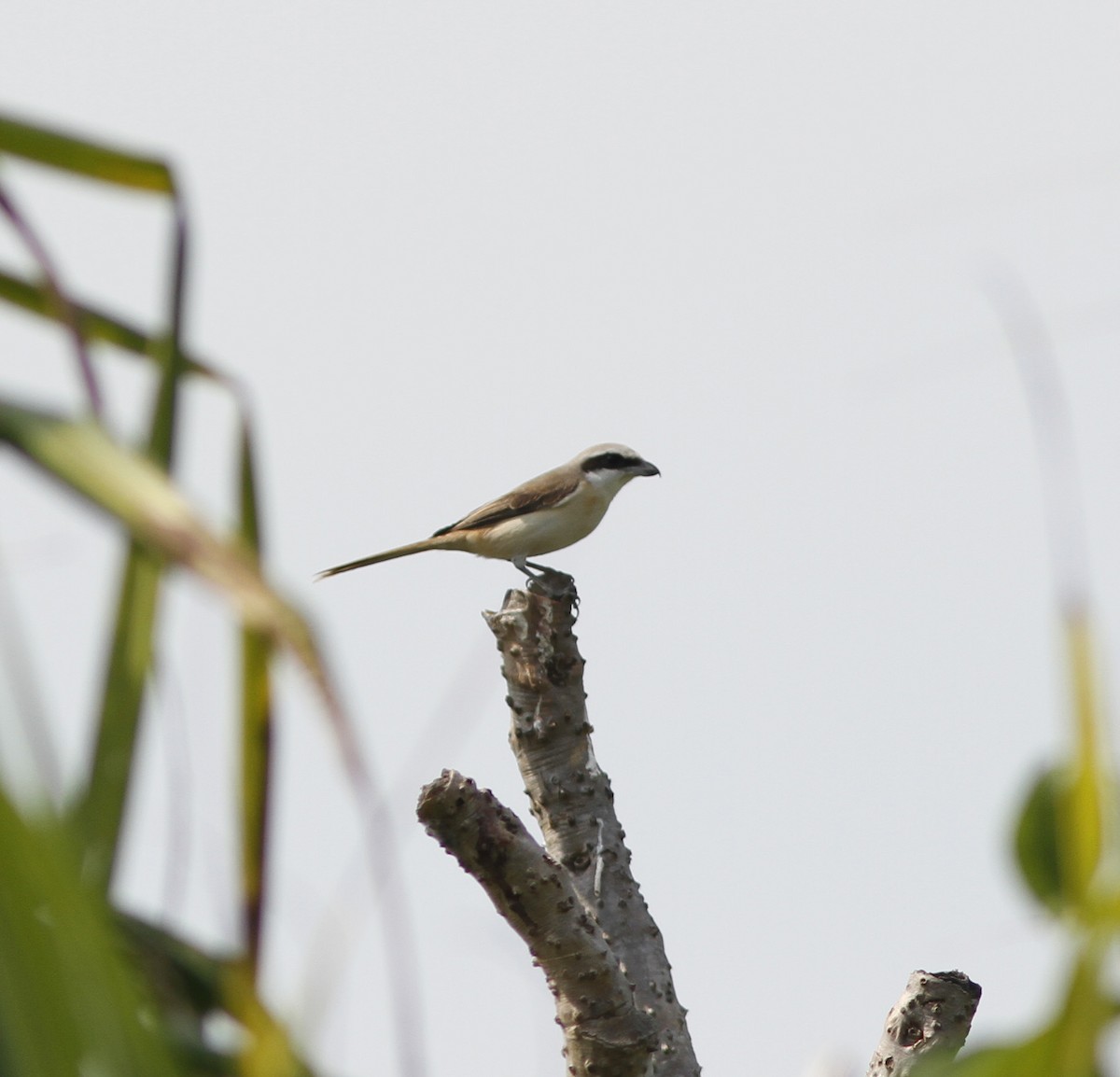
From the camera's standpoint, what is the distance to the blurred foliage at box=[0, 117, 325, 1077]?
0.75m

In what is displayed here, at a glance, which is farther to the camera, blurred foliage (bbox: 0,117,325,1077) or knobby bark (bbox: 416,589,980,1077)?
knobby bark (bbox: 416,589,980,1077)

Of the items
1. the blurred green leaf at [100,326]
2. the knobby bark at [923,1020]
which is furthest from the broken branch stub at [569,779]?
the blurred green leaf at [100,326]

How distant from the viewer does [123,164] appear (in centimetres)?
120

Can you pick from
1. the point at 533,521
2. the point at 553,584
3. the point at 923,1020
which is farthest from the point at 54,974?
the point at 533,521

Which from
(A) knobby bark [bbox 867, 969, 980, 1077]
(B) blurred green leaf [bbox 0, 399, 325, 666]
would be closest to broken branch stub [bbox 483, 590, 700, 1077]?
(A) knobby bark [bbox 867, 969, 980, 1077]

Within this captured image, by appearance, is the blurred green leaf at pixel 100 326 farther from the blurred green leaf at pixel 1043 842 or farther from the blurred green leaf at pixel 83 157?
the blurred green leaf at pixel 1043 842

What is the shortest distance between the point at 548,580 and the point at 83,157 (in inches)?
236

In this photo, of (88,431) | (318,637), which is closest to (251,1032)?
(318,637)

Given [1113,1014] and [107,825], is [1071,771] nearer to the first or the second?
[1113,1014]

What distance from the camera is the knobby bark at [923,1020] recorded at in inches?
197

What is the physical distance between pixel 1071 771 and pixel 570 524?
25.8 feet

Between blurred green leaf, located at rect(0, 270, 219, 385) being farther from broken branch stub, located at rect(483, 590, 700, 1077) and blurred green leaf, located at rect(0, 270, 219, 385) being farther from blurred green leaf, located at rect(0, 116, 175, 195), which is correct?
broken branch stub, located at rect(483, 590, 700, 1077)

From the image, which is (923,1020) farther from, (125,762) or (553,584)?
(125,762)

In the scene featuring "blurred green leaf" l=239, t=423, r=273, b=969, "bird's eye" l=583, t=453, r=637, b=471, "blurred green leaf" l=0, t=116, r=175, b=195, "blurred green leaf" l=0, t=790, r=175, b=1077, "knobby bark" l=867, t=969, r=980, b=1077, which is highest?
"bird's eye" l=583, t=453, r=637, b=471
